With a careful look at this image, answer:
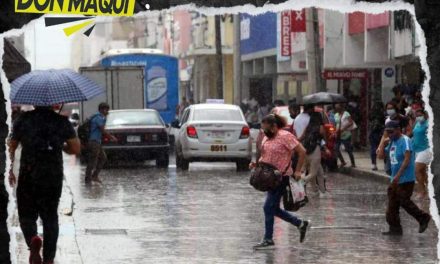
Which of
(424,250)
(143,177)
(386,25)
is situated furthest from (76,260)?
(386,25)

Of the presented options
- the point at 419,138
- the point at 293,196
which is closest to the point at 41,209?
the point at 293,196

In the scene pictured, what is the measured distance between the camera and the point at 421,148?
1639 cm

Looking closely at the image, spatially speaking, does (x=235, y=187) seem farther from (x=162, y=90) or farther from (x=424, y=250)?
(x=162, y=90)

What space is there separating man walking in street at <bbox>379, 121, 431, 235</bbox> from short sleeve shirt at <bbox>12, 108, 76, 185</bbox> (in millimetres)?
4926

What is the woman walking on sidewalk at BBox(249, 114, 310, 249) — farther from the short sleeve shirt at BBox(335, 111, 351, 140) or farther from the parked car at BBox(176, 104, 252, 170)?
the short sleeve shirt at BBox(335, 111, 351, 140)

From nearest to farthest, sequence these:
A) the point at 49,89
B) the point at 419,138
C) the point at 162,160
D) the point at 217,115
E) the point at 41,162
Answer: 1. the point at 41,162
2. the point at 49,89
3. the point at 419,138
4. the point at 217,115
5. the point at 162,160

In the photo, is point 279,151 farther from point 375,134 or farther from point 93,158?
point 375,134

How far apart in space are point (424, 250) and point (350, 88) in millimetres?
23430

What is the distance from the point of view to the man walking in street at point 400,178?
40.1 feet

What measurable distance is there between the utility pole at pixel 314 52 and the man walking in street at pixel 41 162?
65.0 feet

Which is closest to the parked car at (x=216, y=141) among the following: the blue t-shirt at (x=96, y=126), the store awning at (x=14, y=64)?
the blue t-shirt at (x=96, y=126)

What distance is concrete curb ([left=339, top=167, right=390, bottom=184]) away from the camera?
21.6m

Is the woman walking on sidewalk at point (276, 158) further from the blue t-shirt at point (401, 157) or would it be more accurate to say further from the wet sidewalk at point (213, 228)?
the blue t-shirt at point (401, 157)

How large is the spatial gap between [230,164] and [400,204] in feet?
52.8
